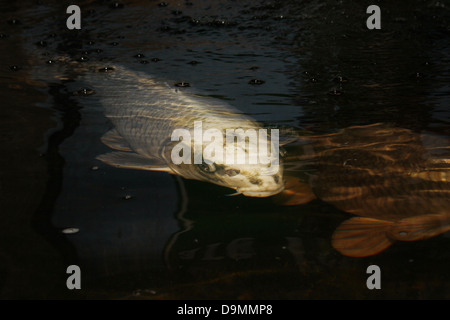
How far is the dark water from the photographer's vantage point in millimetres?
1573

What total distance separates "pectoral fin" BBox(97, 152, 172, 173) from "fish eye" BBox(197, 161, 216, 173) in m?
0.16

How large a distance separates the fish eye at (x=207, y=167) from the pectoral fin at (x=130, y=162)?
0.16 metres

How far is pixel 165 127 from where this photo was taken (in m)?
2.86

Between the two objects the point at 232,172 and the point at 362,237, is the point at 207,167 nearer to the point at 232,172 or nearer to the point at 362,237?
the point at 232,172

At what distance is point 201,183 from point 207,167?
10 centimetres

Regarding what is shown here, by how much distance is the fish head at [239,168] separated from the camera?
205 centimetres

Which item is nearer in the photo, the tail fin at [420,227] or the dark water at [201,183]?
the dark water at [201,183]

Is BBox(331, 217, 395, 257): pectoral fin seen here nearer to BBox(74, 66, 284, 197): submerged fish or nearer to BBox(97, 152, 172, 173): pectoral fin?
BBox(74, 66, 284, 197): submerged fish

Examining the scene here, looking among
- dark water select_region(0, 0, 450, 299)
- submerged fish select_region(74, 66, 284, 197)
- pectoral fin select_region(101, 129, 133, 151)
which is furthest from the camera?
pectoral fin select_region(101, 129, 133, 151)

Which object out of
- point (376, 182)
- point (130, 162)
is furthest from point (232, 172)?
point (376, 182)

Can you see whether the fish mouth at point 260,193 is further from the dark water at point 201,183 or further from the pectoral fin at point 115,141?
the pectoral fin at point 115,141

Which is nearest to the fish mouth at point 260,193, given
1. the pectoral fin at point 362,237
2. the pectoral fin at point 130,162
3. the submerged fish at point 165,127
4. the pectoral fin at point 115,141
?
the submerged fish at point 165,127

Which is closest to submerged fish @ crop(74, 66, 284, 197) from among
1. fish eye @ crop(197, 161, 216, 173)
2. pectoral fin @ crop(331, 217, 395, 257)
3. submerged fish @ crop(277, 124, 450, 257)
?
fish eye @ crop(197, 161, 216, 173)

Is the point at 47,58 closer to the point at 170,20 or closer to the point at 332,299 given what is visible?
the point at 170,20
